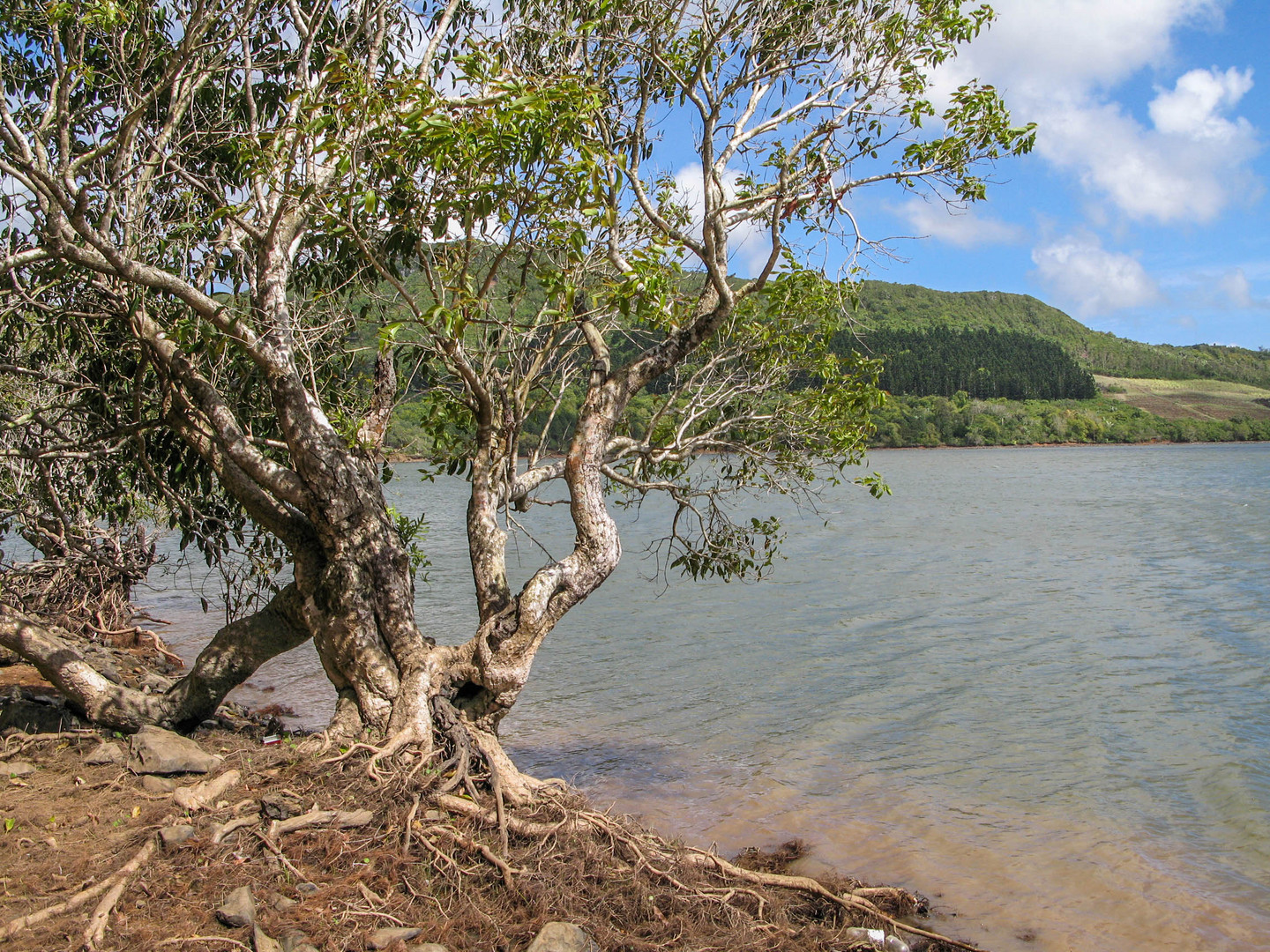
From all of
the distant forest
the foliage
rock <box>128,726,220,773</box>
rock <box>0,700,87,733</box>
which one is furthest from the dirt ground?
the distant forest

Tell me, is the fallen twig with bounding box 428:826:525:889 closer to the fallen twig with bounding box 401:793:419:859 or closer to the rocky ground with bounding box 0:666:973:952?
the rocky ground with bounding box 0:666:973:952

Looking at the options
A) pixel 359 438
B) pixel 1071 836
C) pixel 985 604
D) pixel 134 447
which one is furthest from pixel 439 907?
pixel 985 604

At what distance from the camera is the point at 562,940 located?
4668 millimetres

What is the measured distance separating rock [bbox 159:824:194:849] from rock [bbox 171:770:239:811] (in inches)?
13.4

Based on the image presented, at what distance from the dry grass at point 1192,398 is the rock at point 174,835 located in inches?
5157

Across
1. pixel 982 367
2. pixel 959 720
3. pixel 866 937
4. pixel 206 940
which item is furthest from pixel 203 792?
pixel 982 367

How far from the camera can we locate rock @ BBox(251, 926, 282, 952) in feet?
13.8

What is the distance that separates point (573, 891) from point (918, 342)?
369 feet

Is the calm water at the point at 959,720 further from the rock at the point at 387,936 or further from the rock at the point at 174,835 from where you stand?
the rock at the point at 174,835

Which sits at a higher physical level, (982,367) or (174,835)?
(982,367)

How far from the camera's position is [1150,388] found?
13350 centimetres

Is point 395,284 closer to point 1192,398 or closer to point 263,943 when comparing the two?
point 263,943

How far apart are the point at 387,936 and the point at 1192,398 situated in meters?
146

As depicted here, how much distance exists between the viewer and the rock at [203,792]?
538cm
